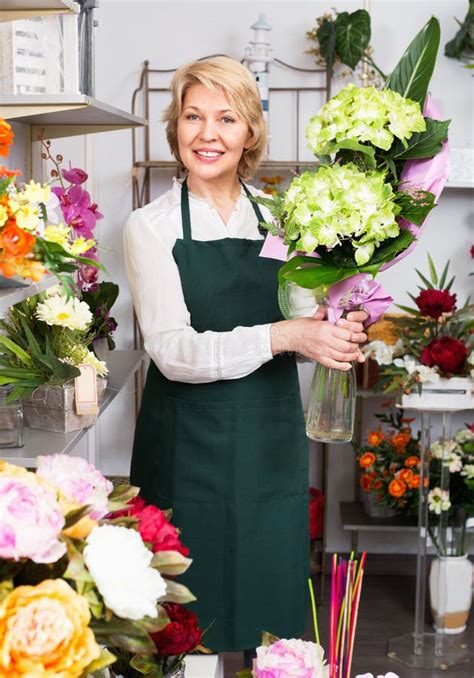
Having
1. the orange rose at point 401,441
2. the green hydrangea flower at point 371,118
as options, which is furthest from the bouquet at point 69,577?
the orange rose at point 401,441

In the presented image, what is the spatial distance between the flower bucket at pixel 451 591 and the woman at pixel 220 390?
1.09 meters

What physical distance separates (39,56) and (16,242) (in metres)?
1.19

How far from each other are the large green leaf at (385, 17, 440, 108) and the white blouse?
0.60m

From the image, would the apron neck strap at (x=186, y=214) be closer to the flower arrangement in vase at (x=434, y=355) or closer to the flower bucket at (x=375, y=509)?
the flower arrangement in vase at (x=434, y=355)

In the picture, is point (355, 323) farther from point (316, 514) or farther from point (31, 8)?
point (316, 514)

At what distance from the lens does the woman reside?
2162mm

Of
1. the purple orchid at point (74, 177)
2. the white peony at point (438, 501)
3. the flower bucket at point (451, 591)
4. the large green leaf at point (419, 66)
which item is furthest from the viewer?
the flower bucket at point (451, 591)

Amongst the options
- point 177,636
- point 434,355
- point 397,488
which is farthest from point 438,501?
point 177,636

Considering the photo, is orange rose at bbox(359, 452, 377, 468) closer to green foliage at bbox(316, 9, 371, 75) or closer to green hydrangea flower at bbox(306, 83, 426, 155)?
green foliage at bbox(316, 9, 371, 75)

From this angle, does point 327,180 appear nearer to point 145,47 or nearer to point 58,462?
point 58,462

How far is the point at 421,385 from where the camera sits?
120 inches

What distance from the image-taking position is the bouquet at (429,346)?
3.06m

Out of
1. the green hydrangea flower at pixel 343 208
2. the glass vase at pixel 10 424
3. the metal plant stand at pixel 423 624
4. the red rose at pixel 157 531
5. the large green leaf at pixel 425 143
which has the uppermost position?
the large green leaf at pixel 425 143

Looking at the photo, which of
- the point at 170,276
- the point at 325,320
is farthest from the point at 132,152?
the point at 325,320
